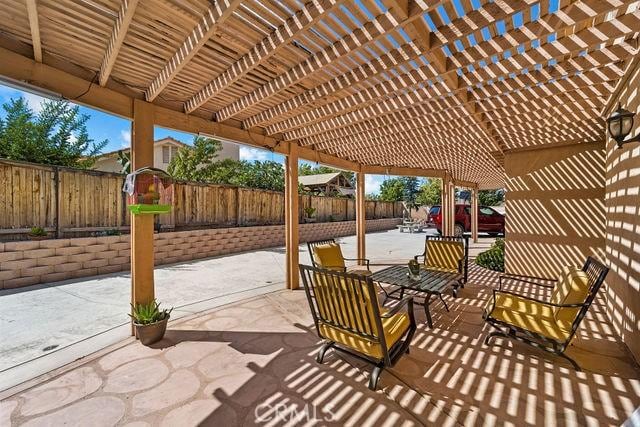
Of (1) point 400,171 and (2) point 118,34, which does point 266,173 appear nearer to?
(1) point 400,171

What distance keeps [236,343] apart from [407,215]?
21.6 m

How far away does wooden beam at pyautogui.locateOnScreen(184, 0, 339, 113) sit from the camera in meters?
1.88

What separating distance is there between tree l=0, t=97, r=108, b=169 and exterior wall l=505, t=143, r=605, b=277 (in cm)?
1299

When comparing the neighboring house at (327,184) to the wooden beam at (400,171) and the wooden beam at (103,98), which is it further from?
the wooden beam at (103,98)

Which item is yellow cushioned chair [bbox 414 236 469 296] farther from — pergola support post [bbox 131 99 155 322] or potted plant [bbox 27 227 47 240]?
potted plant [bbox 27 227 47 240]

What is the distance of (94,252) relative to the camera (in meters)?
5.91

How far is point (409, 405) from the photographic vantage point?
212 cm

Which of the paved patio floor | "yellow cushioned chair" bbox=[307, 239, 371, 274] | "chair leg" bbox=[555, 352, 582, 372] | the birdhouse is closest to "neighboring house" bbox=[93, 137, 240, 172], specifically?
"yellow cushioned chair" bbox=[307, 239, 371, 274]

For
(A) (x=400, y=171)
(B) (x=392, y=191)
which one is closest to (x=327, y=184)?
(B) (x=392, y=191)

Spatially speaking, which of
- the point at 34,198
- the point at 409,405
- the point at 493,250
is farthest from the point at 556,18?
A: the point at 34,198

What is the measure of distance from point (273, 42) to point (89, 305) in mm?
4695

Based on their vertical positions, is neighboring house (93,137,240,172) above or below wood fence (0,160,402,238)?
above

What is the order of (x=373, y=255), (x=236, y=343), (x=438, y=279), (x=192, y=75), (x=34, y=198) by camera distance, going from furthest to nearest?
(x=373, y=255), (x=34, y=198), (x=438, y=279), (x=236, y=343), (x=192, y=75)

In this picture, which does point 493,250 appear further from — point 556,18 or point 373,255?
point 556,18
